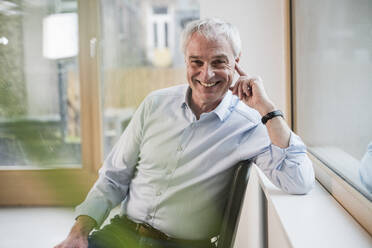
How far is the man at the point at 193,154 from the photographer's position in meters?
1.31

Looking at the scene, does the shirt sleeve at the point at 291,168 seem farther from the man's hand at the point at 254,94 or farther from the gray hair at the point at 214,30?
the gray hair at the point at 214,30

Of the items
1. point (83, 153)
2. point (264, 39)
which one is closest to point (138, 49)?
point (83, 153)

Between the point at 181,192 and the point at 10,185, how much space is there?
2.32m

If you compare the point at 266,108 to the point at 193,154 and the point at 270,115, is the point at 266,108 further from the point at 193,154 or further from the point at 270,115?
the point at 193,154

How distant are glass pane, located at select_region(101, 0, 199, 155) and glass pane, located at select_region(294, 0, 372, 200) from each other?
1241 mm

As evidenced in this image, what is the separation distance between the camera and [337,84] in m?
1.52

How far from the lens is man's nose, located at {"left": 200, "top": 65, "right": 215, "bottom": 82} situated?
139 centimetres

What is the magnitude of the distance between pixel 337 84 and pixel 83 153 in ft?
7.13

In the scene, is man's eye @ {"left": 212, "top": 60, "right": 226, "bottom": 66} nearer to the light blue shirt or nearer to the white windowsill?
the light blue shirt

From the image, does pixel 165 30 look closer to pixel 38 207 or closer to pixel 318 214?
pixel 38 207

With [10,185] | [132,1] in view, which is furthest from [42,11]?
[10,185]

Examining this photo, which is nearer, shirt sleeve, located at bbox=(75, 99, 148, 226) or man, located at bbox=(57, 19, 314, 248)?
man, located at bbox=(57, 19, 314, 248)

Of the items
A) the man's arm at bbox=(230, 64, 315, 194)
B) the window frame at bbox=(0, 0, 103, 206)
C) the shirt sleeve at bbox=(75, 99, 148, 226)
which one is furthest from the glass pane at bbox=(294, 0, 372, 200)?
the window frame at bbox=(0, 0, 103, 206)

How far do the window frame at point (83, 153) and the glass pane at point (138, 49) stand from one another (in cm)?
8
